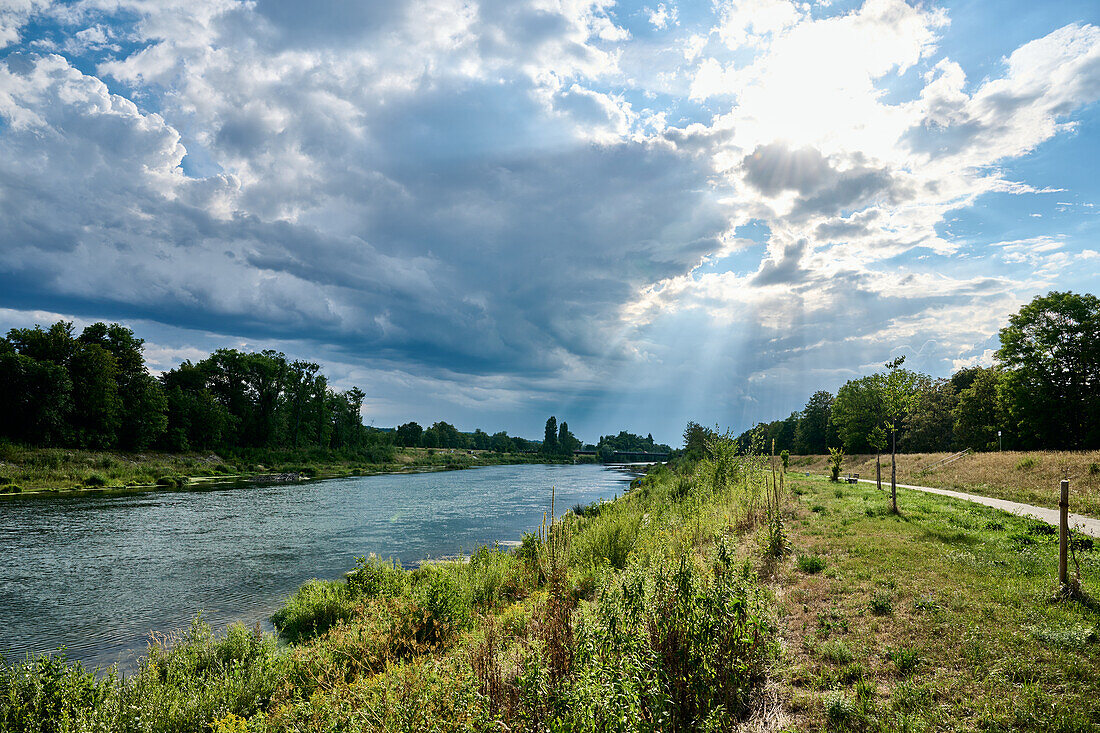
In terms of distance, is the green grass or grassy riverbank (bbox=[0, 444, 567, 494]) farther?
grassy riverbank (bbox=[0, 444, 567, 494])

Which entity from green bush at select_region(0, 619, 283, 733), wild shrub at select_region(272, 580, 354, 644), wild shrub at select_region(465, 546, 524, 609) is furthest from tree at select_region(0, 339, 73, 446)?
green bush at select_region(0, 619, 283, 733)

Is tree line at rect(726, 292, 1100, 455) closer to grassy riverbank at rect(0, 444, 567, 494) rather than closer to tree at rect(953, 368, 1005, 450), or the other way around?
tree at rect(953, 368, 1005, 450)

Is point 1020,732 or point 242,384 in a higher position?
point 242,384

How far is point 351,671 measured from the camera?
8797 millimetres

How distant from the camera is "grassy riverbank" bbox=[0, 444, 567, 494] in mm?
40469

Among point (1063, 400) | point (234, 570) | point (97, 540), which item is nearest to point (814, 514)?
point (234, 570)

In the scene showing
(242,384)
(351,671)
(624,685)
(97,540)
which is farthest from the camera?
(242,384)

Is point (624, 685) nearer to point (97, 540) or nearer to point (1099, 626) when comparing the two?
point (1099, 626)

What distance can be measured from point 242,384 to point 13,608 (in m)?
76.9

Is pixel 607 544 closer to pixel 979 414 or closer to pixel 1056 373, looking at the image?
pixel 1056 373

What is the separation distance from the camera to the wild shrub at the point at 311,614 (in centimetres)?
1244

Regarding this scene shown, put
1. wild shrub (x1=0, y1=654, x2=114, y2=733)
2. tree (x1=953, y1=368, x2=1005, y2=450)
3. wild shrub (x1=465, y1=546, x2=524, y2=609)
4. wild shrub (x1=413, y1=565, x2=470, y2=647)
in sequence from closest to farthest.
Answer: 1. wild shrub (x1=0, y1=654, x2=114, y2=733)
2. wild shrub (x1=413, y1=565, x2=470, y2=647)
3. wild shrub (x1=465, y1=546, x2=524, y2=609)
4. tree (x1=953, y1=368, x2=1005, y2=450)

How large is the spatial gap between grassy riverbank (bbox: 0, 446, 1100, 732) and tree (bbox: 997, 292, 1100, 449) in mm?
44553

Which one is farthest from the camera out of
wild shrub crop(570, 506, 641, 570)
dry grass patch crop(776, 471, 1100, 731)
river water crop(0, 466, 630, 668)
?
river water crop(0, 466, 630, 668)
